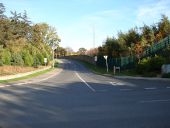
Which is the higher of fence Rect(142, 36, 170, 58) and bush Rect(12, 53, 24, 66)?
fence Rect(142, 36, 170, 58)

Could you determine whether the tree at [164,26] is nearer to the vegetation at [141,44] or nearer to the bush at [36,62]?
the vegetation at [141,44]

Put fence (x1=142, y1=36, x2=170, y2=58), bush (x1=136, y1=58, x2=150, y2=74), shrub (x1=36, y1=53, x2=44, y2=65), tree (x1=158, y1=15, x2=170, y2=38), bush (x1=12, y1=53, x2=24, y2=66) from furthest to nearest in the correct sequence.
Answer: shrub (x1=36, y1=53, x2=44, y2=65)
tree (x1=158, y1=15, x2=170, y2=38)
bush (x1=12, y1=53, x2=24, y2=66)
fence (x1=142, y1=36, x2=170, y2=58)
bush (x1=136, y1=58, x2=150, y2=74)

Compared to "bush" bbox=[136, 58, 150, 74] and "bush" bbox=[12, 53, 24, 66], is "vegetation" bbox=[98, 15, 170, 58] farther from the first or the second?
"bush" bbox=[12, 53, 24, 66]

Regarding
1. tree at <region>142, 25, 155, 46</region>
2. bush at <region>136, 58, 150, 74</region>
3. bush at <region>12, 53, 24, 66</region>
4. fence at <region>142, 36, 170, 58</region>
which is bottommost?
bush at <region>136, 58, 150, 74</region>

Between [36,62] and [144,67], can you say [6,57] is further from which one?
[144,67]

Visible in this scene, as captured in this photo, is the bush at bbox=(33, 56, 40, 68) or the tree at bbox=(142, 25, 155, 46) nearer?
the tree at bbox=(142, 25, 155, 46)

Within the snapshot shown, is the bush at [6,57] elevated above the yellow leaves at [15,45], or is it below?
below

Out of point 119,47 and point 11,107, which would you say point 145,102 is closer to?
point 11,107

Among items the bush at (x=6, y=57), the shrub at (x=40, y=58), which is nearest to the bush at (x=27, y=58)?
the bush at (x=6, y=57)

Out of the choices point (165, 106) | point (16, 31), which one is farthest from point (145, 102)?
point (16, 31)

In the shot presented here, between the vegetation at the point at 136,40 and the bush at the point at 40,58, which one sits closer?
the vegetation at the point at 136,40

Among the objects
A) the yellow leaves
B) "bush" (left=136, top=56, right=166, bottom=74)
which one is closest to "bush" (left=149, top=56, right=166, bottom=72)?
"bush" (left=136, top=56, right=166, bottom=74)

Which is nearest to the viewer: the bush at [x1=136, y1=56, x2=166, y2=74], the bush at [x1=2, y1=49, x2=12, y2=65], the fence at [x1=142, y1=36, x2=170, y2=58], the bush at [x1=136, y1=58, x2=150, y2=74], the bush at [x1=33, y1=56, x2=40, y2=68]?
the bush at [x1=136, y1=56, x2=166, y2=74]

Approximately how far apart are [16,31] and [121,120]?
58.1 meters
